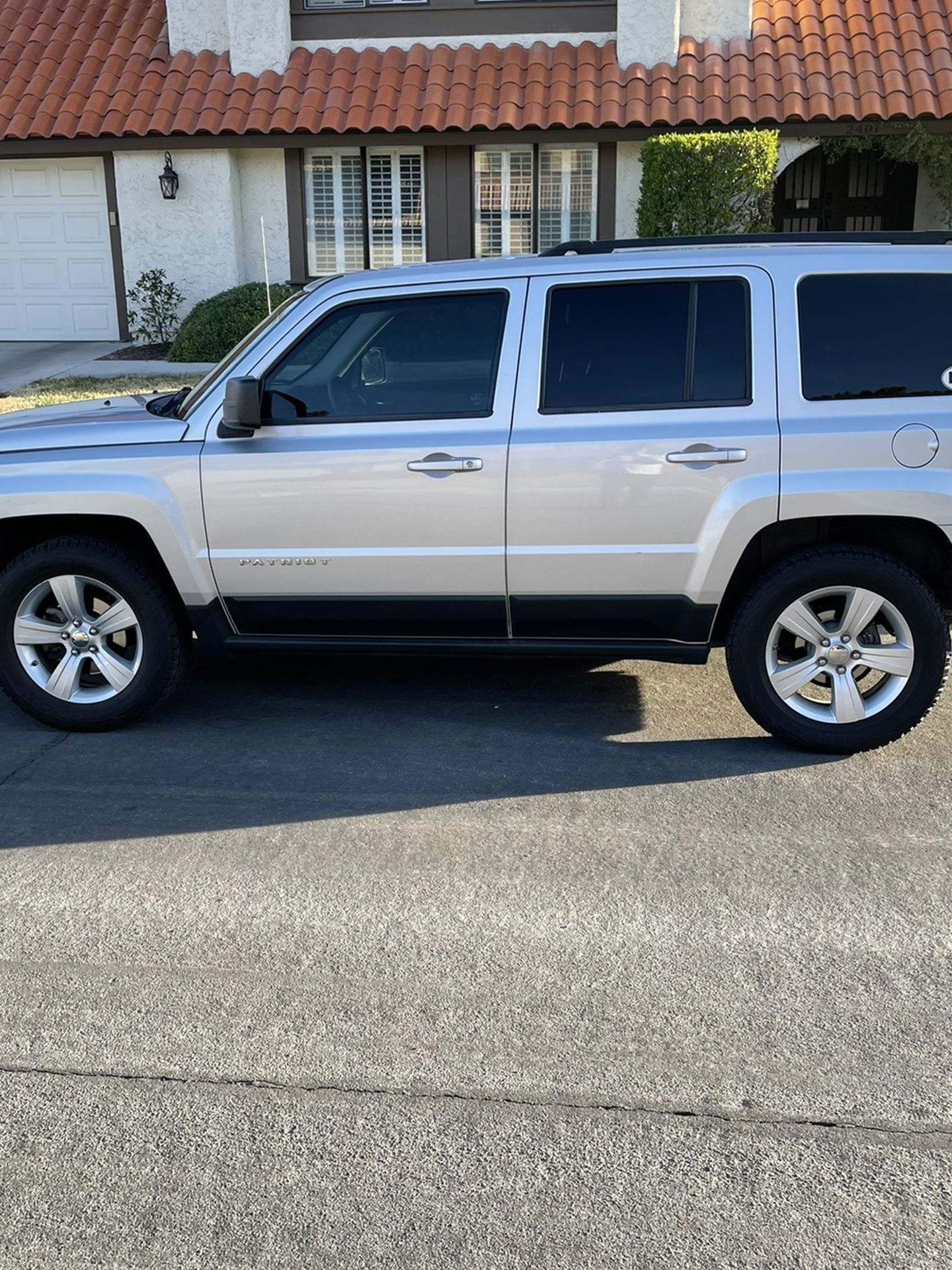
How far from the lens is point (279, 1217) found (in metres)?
2.84

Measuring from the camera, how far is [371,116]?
53.0 feet

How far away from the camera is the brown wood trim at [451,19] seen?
16.4m

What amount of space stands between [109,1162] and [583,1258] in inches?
44.3

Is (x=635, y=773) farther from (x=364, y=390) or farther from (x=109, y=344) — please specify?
(x=109, y=344)

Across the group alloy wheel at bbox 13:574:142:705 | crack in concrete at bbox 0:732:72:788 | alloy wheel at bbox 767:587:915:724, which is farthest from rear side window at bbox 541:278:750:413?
crack in concrete at bbox 0:732:72:788

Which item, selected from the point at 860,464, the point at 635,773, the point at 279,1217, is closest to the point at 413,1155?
the point at 279,1217

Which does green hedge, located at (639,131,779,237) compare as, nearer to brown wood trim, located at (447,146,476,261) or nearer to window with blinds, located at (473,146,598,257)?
window with blinds, located at (473,146,598,257)

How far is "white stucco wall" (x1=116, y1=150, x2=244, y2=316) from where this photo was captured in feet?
56.1

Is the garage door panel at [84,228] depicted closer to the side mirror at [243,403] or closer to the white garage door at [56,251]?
the white garage door at [56,251]

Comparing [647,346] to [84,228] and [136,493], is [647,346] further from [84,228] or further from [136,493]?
[84,228]

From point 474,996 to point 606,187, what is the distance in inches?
582

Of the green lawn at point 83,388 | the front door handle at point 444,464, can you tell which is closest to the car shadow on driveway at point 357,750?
the front door handle at point 444,464

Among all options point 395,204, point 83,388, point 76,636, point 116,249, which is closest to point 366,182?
point 395,204

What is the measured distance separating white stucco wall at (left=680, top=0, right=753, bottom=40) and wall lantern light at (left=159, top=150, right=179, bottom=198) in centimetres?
676
